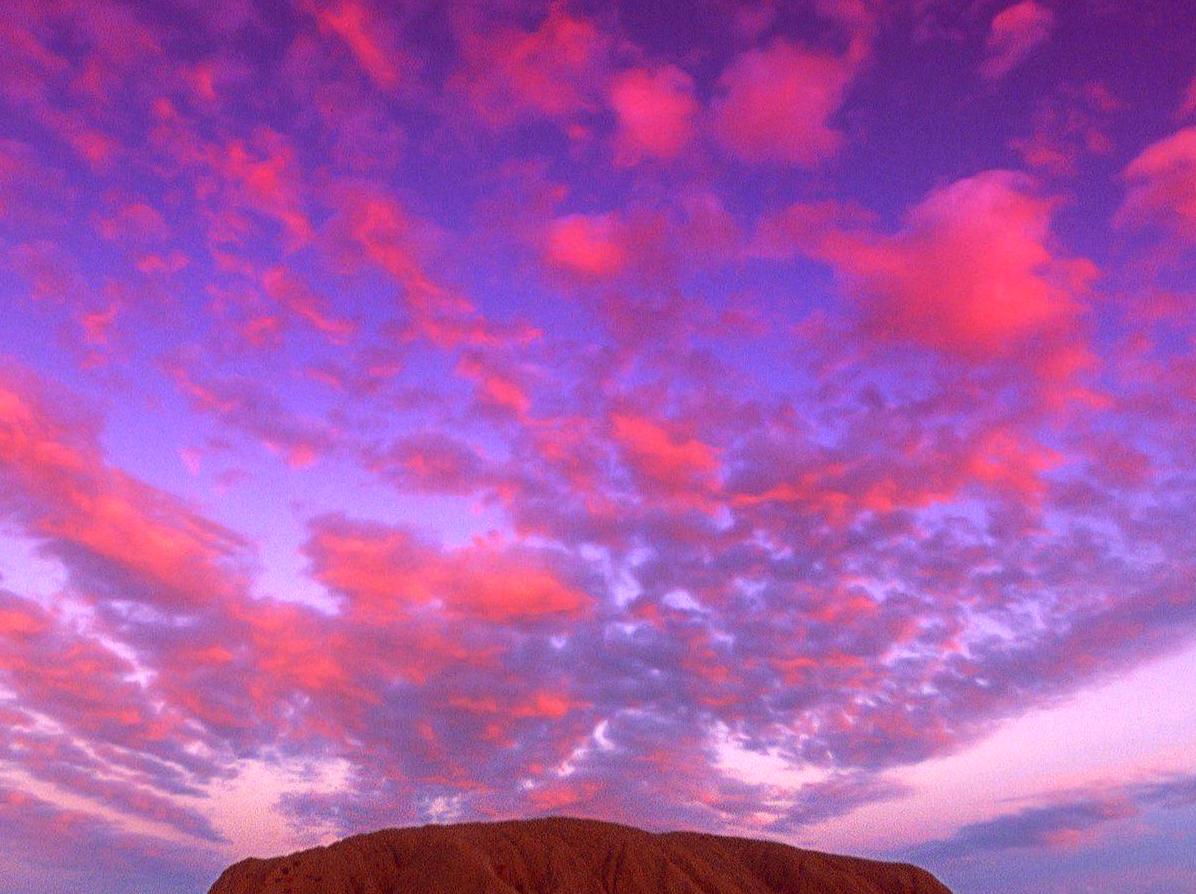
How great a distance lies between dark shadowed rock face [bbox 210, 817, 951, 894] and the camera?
113812 millimetres

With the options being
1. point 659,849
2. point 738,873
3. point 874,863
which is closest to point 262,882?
point 659,849

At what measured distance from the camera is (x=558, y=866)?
12381 centimetres

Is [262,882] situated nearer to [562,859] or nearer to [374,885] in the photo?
[374,885]

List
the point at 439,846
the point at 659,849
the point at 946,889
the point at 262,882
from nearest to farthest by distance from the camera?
1. the point at 262,882
2. the point at 439,846
3. the point at 659,849
4. the point at 946,889

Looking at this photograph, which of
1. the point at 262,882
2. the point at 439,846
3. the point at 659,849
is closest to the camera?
the point at 262,882

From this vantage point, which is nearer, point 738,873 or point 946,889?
point 738,873

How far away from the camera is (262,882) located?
112438mm

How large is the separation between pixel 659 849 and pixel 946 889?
40922 millimetres

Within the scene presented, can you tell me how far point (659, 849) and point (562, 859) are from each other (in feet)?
42.2

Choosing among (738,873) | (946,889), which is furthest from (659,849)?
(946,889)

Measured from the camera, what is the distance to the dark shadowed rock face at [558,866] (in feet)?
373

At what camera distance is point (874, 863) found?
142 metres

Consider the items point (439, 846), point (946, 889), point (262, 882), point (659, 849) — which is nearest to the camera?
point (262, 882)

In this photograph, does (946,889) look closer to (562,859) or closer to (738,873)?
(738,873)
